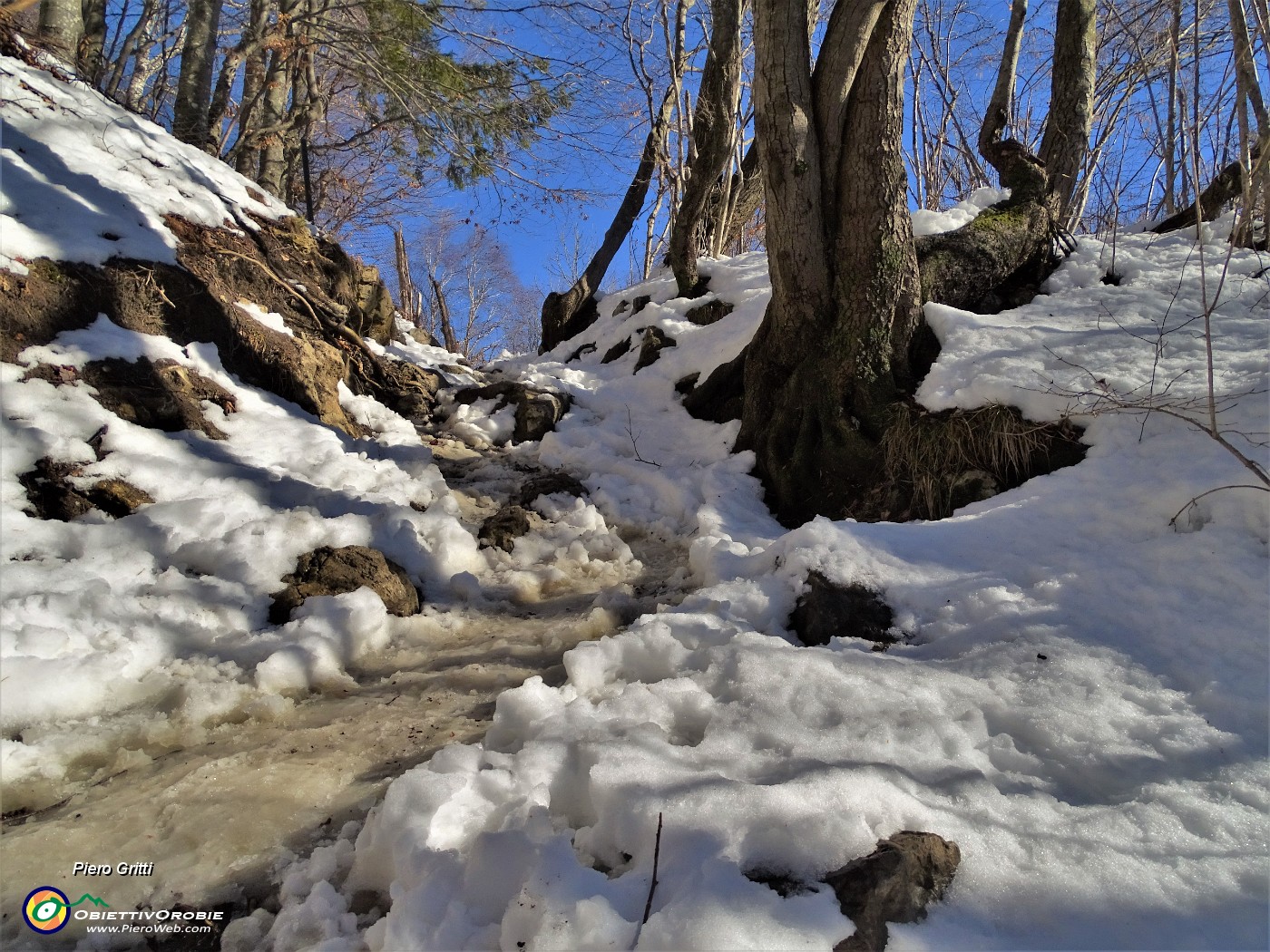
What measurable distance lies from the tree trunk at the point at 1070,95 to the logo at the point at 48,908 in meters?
7.15

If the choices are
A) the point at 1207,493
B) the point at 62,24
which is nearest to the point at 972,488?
the point at 1207,493

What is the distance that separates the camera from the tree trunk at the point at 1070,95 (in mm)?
5449

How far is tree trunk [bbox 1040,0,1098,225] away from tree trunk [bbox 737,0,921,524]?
2493 millimetres

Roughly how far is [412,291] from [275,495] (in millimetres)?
17448

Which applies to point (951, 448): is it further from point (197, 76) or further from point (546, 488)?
point (197, 76)

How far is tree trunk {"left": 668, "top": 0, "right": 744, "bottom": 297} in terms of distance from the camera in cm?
631

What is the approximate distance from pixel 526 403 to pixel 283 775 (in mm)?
4284

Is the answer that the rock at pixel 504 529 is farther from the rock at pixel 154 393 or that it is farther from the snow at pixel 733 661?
the rock at pixel 154 393

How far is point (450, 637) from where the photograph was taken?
2.89 meters

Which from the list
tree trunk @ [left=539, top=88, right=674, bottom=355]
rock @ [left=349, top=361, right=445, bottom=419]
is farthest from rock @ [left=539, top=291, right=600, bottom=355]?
rock @ [left=349, top=361, right=445, bottom=419]

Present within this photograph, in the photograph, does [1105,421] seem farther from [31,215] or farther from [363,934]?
[31,215]

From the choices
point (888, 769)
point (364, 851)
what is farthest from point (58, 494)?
point (888, 769)

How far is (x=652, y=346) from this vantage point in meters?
6.98

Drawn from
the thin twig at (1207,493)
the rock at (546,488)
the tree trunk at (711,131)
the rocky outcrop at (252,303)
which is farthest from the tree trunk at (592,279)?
the thin twig at (1207,493)
